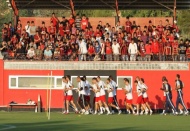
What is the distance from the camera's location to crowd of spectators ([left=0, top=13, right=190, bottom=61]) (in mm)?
42688

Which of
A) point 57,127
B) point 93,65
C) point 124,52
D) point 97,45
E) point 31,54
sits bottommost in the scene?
point 57,127

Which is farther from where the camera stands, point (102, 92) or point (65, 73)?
point (65, 73)

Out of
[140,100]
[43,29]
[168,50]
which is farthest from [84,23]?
[140,100]

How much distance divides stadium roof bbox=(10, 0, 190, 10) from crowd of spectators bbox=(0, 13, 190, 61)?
3.31 meters

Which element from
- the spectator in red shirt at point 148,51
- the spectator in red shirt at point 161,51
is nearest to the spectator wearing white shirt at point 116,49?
the spectator in red shirt at point 148,51

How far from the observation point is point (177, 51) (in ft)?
140

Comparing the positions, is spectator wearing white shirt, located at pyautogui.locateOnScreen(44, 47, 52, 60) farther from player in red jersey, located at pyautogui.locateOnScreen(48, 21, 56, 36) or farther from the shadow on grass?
the shadow on grass

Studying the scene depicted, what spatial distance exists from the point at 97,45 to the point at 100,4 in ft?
19.3

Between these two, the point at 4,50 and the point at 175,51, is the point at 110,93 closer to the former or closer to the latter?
the point at 175,51

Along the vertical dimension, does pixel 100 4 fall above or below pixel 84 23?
above

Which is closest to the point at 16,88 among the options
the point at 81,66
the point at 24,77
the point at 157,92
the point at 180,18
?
the point at 24,77

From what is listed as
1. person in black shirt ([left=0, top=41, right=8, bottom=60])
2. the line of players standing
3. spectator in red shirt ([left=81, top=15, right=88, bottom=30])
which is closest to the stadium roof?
spectator in red shirt ([left=81, top=15, right=88, bottom=30])

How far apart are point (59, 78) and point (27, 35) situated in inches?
126

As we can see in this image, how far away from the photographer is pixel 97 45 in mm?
42906
